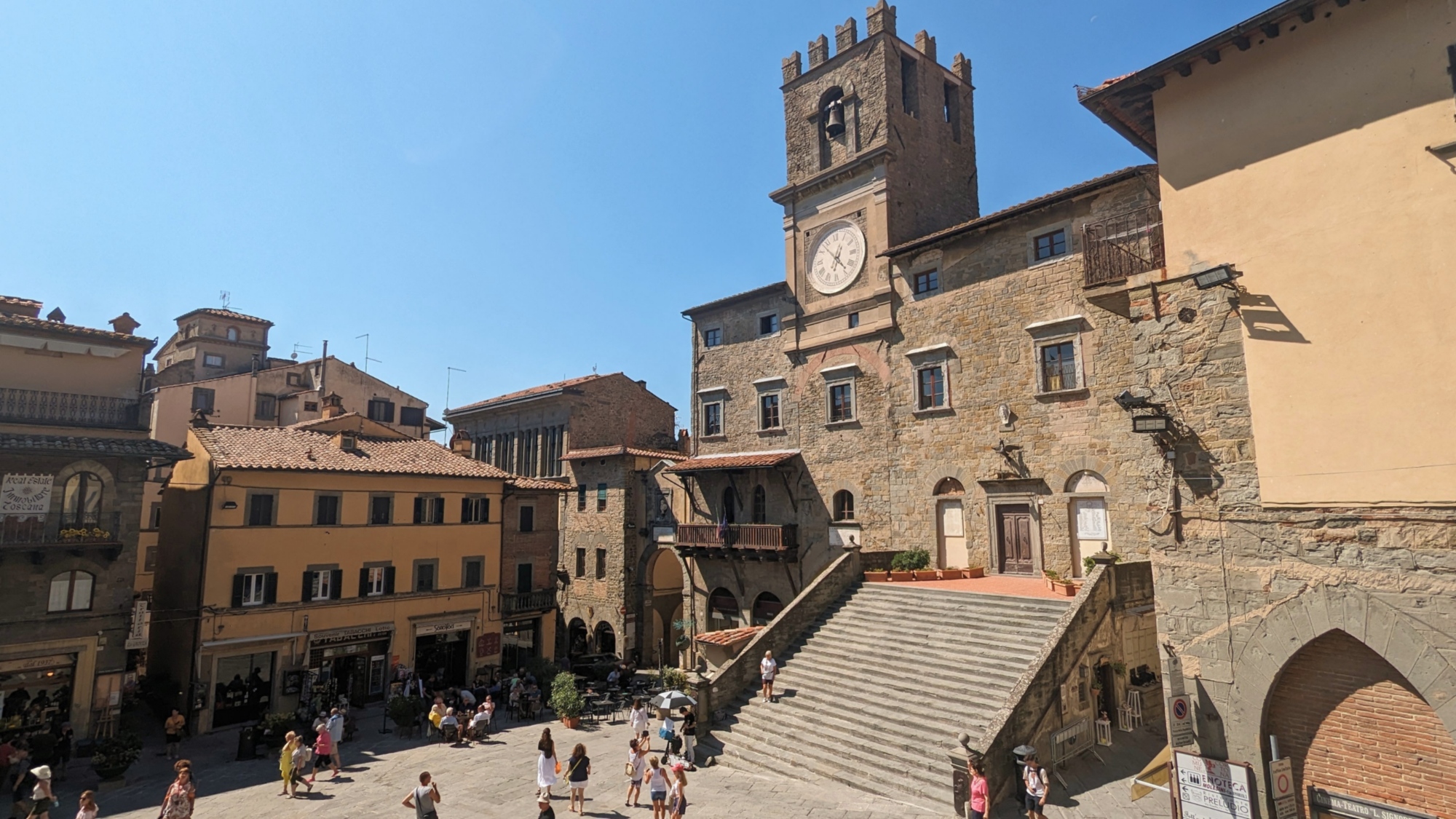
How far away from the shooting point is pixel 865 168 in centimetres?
2788

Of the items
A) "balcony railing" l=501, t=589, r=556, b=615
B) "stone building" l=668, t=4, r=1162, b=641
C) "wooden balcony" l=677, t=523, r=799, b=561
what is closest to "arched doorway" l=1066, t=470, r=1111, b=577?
"stone building" l=668, t=4, r=1162, b=641

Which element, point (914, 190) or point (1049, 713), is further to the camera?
point (914, 190)

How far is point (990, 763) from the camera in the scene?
1350cm

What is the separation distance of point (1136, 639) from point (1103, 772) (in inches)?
156

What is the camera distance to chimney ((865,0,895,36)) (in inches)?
1105

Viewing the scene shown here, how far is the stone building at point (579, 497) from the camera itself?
3269 cm

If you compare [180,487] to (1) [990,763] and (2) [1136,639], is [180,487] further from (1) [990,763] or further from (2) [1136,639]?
(2) [1136,639]

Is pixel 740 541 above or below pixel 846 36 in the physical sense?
below

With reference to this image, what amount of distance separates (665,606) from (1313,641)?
2899 centimetres

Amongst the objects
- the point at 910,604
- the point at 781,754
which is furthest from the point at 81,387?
the point at 910,604

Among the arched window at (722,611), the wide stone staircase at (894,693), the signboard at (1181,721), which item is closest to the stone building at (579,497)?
the arched window at (722,611)

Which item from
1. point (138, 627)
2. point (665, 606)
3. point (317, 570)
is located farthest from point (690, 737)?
point (665, 606)

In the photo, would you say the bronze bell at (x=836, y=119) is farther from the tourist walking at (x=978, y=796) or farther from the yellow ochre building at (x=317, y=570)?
the tourist walking at (x=978, y=796)

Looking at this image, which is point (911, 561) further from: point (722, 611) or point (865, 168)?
point (865, 168)
